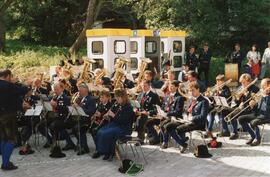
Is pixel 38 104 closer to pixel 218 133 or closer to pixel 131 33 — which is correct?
pixel 218 133

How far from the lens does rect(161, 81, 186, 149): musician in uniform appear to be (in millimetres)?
10843

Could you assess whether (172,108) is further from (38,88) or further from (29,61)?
(29,61)

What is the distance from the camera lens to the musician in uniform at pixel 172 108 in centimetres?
1084

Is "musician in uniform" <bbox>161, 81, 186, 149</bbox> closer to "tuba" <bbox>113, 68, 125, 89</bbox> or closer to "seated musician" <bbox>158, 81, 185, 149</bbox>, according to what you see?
Answer: "seated musician" <bbox>158, 81, 185, 149</bbox>

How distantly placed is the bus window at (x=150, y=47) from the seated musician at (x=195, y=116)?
30.6 feet

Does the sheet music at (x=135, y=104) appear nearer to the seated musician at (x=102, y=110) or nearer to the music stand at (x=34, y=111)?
the seated musician at (x=102, y=110)

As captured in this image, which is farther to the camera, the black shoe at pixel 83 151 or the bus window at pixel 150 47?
the bus window at pixel 150 47

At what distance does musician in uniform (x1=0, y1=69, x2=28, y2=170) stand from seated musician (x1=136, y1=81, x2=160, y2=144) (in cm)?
288

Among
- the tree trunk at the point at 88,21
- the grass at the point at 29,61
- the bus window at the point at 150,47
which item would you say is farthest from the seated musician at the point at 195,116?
the tree trunk at the point at 88,21

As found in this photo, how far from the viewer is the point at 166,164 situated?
9711mm

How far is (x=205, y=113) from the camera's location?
10.3 metres

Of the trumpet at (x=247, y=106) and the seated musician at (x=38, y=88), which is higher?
the seated musician at (x=38, y=88)

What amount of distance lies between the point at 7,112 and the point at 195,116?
3.68 m

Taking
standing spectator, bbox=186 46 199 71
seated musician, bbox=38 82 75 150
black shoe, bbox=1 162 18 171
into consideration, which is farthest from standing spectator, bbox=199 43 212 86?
black shoe, bbox=1 162 18 171
